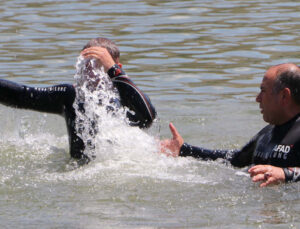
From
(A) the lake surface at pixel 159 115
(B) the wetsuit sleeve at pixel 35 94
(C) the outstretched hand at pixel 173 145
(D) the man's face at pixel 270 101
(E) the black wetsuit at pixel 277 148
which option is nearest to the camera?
(A) the lake surface at pixel 159 115

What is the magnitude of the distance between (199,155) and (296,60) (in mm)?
4965

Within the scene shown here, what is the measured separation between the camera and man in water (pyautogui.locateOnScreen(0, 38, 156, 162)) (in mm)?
6734

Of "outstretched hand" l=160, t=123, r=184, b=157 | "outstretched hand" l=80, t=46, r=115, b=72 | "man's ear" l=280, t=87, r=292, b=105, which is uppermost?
"man's ear" l=280, t=87, r=292, b=105

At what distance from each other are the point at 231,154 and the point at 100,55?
132 cm

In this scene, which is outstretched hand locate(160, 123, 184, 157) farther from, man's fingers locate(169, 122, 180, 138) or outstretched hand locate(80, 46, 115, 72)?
outstretched hand locate(80, 46, 115, 72)

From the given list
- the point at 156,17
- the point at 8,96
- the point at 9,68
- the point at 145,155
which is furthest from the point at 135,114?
the point at 156,17

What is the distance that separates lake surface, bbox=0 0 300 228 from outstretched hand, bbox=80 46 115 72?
558mm

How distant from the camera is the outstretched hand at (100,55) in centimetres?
673

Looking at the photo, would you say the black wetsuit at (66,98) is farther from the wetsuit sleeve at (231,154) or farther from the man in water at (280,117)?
the man in water at (280,117)

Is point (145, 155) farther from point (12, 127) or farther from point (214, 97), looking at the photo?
point (214, 97)

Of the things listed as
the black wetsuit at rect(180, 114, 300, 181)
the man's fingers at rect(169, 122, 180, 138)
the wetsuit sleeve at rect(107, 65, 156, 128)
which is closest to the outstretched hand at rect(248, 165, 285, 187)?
the black wetsuit at rect(180, 114, 300, 181)

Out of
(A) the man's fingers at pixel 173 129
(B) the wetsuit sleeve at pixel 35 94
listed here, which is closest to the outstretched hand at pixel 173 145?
(A) the man's fingers at pixel 173 129

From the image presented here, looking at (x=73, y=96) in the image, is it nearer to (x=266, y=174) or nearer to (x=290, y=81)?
(x=290, y=81)

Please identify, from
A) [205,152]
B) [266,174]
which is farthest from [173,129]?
[266,174]
